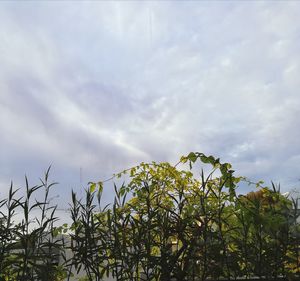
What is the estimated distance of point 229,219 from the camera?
3.46m

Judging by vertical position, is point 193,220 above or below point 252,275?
above

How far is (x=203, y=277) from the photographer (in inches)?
108

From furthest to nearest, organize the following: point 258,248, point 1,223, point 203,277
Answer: point 1,223 → point 258,248 → point 203,277

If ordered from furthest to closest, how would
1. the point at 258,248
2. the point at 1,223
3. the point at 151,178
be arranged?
1. the point at 151,178
2. the point at 1,223
3. the point at 258,248

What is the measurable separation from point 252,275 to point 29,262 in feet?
5.99

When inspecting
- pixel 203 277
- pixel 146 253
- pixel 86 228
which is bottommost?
pixel 203 277

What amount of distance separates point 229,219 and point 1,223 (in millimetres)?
2067

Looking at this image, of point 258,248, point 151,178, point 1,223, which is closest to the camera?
point 258,248

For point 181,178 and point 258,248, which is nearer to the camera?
point 258,248

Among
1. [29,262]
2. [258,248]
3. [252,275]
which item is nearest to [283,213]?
[258,248]

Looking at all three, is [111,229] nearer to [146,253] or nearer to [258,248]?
[146,253]

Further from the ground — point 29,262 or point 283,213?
point 283,213

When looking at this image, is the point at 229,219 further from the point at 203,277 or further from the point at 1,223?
the point at 1,223

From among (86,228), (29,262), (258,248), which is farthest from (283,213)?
(29,262)
